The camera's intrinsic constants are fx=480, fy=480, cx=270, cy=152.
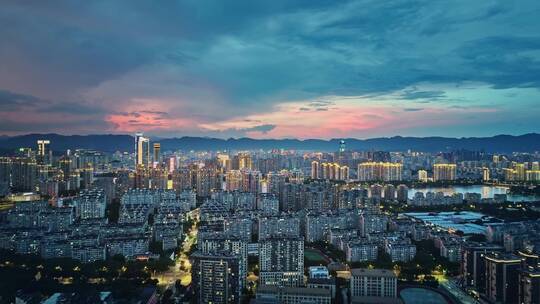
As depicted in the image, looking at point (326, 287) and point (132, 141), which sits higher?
point (132, 141)

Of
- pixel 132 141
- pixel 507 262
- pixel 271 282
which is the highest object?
pixel 132 141

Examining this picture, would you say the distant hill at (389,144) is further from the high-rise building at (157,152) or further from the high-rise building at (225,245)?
the high-rise building at (225,245)

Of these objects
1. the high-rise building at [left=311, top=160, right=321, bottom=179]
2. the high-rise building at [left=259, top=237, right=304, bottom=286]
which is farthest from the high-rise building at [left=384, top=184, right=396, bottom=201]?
the high-rise building at [left=259, top=237, right=304, bottom=286]

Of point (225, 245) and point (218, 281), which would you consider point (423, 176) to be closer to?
point (225, 245)

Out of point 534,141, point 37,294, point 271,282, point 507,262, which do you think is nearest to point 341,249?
point 271,282

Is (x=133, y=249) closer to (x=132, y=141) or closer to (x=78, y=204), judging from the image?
(x=78, y=204)
